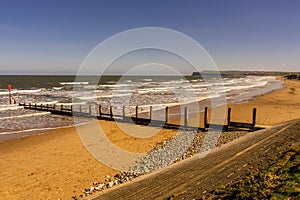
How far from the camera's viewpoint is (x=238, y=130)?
48.7 ft

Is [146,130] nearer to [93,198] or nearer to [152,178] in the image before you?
[152,178]

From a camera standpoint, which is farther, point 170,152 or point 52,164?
point 170,152

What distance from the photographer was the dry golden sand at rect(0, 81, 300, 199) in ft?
27.6

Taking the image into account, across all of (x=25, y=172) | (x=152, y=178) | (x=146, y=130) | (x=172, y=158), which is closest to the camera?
(x=152, y=178)

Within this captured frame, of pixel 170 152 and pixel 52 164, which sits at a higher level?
pixel 170 152

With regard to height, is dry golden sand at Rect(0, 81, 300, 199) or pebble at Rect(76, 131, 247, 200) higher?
pebble at Rect(76, 131, 247, 200)

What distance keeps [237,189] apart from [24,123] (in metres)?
19.4

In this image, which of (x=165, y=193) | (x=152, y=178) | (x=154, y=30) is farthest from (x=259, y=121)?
(x=165, y=193)

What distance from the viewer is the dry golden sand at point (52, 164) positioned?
841 cm

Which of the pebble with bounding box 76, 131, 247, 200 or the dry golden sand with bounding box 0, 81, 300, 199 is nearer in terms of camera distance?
the dry golden sand with bounding box 0, 81, 300, 199

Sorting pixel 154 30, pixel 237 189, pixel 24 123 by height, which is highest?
pixel 154 30

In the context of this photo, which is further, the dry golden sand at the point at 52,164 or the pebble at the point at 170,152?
the pebble at the point at 170,152

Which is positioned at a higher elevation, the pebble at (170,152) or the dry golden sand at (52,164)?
the pebble at (170,152)

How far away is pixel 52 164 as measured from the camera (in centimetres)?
1072
